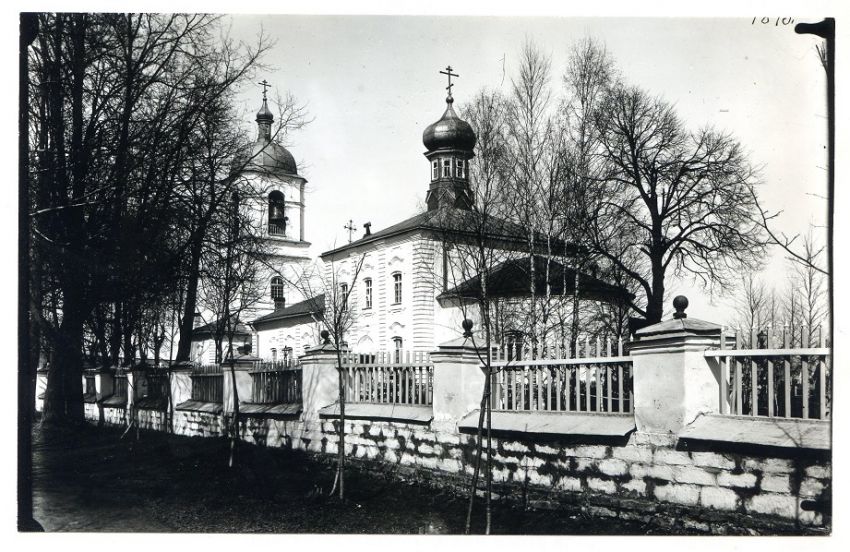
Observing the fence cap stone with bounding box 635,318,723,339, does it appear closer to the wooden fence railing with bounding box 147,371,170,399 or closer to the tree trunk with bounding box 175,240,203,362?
the tree trunk with bounding box 175,240,203,362

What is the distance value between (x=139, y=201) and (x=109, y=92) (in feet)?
5.70

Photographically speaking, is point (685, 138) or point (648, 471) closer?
point (648, 471)

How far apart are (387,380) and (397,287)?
84.0 feet

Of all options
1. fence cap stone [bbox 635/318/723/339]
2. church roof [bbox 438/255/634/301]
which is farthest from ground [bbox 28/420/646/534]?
church roof [bbox 438/255/634/301]

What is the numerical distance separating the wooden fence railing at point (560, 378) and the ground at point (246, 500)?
1.09m

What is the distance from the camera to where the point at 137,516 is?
7184mm

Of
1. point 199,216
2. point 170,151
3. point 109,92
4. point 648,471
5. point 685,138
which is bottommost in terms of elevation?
point 648,471

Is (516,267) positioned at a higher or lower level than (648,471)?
higher

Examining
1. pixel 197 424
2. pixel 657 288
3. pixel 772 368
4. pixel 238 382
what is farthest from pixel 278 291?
pixel 772 368

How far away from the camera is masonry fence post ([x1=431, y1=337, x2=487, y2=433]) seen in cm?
777

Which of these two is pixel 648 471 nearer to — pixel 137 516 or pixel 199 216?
pixel 137 516

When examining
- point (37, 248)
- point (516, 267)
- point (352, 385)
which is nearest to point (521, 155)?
point (516, 267)

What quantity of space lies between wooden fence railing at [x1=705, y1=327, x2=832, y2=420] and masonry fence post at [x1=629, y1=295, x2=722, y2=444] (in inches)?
3.9

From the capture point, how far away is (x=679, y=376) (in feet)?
17.9
